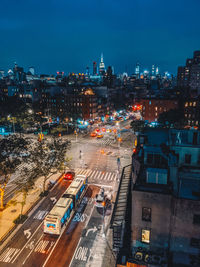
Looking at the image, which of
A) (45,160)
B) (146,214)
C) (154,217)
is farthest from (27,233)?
(154,217)

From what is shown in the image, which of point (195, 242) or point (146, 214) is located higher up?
point (146, 214)

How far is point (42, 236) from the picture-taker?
27188 mm

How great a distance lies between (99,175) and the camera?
45.6m

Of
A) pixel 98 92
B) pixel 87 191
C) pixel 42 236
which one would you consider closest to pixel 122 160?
pixel 87 191

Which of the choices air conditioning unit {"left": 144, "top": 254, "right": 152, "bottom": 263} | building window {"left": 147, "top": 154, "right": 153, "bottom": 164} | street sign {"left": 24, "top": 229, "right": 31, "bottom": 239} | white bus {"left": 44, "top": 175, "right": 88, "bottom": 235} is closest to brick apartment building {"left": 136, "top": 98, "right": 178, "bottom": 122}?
white bus {"left": 44, "top": 175, "right": 88, "bottom": 235}

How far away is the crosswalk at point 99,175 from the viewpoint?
43656mm

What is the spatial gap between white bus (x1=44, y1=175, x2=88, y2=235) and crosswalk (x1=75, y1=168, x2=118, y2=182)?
26.4 feet

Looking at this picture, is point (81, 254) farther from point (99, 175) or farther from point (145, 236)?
point (99, 175)

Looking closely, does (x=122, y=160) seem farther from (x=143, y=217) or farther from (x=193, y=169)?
(x=143, y=217)

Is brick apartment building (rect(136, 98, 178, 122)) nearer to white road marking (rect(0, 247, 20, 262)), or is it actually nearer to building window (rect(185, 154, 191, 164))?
building window (rect(185, 154, 191, 164))

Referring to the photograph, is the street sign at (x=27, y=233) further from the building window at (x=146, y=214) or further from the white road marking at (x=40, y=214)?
the building window at (x=146, y=214)

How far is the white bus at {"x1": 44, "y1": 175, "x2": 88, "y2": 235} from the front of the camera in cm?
2672

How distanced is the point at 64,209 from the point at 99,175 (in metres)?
18.0

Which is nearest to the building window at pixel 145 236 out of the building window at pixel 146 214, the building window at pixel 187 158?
the building window at pixel 146 214
